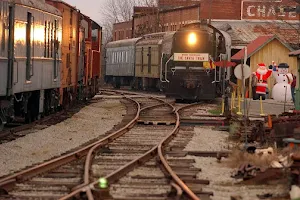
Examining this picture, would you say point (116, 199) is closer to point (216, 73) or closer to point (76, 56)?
point (76, 56)

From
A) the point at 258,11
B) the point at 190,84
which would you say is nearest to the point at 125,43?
the point at 258,11

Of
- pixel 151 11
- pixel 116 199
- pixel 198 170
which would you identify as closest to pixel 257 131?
pixel 198 170

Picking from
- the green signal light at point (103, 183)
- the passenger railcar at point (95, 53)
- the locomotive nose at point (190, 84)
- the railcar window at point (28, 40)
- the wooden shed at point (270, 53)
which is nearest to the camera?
the green signal light at point (103, 183)

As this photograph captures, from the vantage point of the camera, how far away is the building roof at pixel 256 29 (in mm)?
58938

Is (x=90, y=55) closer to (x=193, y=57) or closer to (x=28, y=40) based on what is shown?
Answer: (x=193, y=57)

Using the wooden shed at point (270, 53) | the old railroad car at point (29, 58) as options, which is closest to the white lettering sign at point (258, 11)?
the wooden shed at point (270, 53)

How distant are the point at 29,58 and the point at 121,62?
120 feet

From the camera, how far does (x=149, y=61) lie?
150ft

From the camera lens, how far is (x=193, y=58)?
→ 32781 mm

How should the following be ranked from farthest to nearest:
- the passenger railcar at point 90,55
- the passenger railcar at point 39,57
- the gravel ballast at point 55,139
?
1. the passenger railcar at point 90,55
2. the passenger railcar at point 39,57
3. the gravel ballast at point 55,139

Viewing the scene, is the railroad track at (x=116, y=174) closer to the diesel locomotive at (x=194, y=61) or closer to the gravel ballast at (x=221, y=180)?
the gravel ballast at (x=221, y=180)

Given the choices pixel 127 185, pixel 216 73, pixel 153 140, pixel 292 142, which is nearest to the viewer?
pixel 127 185

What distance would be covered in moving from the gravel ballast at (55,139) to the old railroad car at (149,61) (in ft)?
53.9

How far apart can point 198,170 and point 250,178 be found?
1.31m
